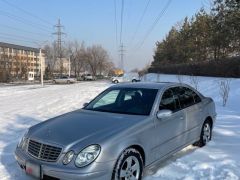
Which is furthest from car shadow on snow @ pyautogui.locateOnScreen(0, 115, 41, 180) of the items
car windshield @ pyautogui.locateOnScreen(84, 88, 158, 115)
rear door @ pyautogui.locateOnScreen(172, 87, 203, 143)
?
rear door @ pyautogui.locateOnScreen(172, 87, 203, 143)

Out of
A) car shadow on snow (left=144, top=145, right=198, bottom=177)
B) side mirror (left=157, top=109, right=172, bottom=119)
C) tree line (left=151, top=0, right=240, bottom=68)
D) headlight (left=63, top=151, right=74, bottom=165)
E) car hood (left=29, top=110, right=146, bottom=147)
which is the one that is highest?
tree line (left=151, top=0, right=240, bottom=68)

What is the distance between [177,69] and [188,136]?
3686 centimetres

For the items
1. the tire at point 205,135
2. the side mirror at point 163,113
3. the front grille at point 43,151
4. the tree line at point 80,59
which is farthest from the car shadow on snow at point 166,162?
the tree line at point 80,59

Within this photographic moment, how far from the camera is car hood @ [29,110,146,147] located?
491 cm

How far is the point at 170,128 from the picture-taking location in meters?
6.07

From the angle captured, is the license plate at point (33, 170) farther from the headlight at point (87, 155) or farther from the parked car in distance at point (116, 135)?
the headlight at point (87, 155)

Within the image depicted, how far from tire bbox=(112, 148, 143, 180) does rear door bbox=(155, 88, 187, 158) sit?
0.54 meters

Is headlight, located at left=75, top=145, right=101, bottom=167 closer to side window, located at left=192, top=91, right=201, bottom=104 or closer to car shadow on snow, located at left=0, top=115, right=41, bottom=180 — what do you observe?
car shadow on snow, located at left=0, top=115, right=41, bottom=180

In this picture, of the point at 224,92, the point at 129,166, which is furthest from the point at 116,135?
the point at 224,92

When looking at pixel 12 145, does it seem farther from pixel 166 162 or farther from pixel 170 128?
pixel 170 128

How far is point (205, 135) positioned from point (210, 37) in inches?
1450

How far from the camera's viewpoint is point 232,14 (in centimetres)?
3034

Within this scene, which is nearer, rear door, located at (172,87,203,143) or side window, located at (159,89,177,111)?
side window, located at (159,89,177,111)

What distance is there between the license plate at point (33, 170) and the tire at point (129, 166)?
997mm
